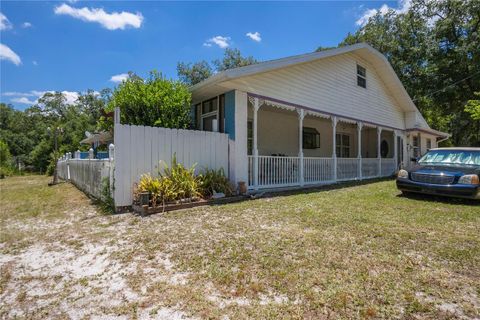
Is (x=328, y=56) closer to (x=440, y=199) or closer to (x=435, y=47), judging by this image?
(x=440, y=199)

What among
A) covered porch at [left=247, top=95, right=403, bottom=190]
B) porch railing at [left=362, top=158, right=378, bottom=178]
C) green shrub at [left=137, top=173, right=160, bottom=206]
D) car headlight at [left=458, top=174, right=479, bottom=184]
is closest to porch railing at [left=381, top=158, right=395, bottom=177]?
covered porch at [left=247, top=95, right=403, bottom=190]

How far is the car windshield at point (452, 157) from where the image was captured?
7.42 m

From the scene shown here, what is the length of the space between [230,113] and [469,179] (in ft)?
21.1

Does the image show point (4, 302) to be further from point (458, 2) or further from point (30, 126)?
point (30, 126)

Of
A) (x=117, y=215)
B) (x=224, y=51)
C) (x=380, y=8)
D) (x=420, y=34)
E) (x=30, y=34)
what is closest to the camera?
(x=117, y=215)

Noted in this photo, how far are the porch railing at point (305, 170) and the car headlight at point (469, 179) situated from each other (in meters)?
4.60

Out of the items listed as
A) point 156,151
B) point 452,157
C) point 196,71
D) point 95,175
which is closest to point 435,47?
point 452,157

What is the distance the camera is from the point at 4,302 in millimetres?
2529

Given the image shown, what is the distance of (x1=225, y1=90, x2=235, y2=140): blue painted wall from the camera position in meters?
7.94

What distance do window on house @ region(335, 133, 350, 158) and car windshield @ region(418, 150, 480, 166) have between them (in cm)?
707

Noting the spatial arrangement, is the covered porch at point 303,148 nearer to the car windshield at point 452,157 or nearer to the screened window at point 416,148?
the screened window at point 416,148

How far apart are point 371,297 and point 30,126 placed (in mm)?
54633

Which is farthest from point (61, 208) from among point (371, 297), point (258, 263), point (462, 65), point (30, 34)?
point (462, 65)

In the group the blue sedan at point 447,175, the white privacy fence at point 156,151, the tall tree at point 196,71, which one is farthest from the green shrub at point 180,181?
the tall tree at point 196,71
